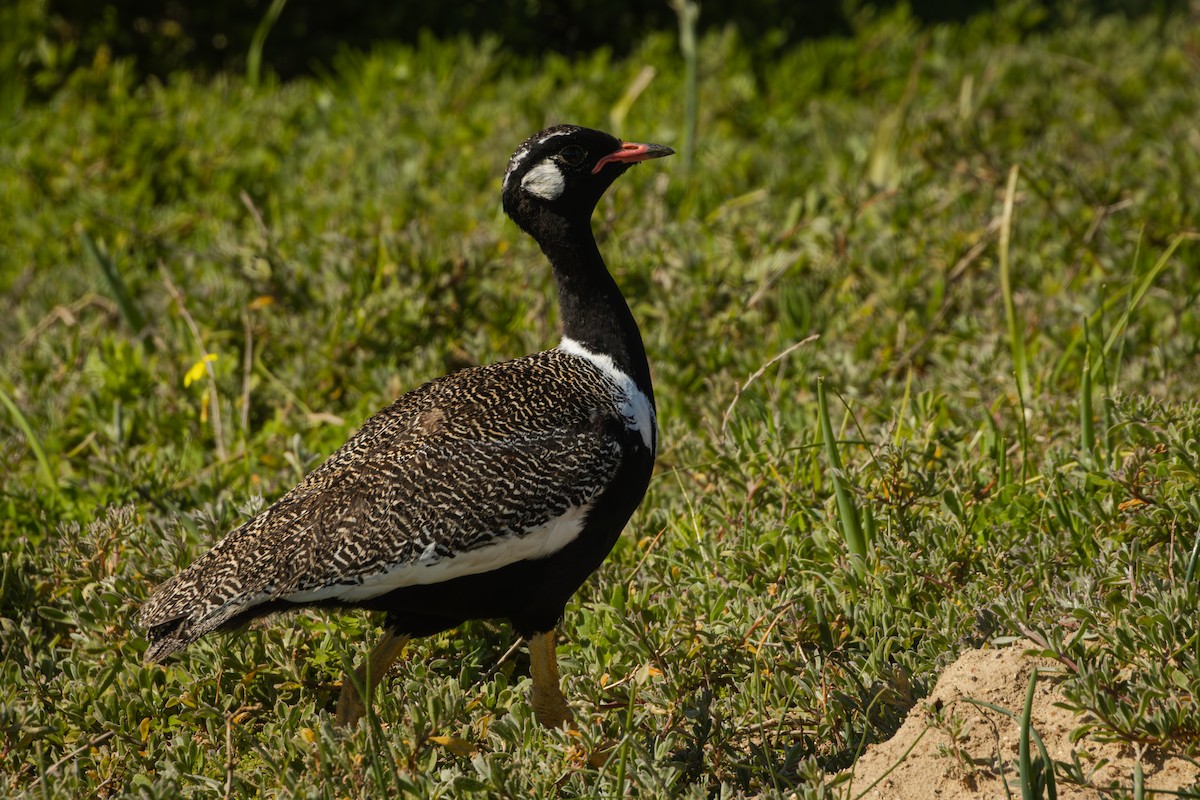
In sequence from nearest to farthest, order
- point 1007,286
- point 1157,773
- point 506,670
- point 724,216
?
point 1157,773, point 506,670, point 1007,286, point 724,216

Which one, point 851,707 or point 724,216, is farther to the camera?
point 724,216

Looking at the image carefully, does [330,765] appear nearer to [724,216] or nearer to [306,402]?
[306,402]

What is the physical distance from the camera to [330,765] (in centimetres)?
315

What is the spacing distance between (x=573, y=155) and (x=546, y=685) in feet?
5.18

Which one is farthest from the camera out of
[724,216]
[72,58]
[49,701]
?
[72,58]

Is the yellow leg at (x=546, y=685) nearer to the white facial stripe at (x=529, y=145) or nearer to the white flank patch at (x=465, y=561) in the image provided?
the white flank patch at (x=465, y=561)

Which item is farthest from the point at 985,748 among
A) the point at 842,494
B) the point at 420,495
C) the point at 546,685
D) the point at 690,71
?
the point at 690,71

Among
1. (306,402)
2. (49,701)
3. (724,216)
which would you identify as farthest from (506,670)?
(724,216)

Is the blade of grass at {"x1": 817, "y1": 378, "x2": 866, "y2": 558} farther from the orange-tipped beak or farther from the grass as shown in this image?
the orange-tipped beak

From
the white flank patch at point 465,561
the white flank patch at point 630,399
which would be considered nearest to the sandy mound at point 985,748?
the white flank patch at point 465,561

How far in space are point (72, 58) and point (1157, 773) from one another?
7.11m

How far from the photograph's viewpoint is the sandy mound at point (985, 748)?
121 inches

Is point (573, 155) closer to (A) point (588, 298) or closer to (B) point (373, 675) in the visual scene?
(A) point (588, 298)

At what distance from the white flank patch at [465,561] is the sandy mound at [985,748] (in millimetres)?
966
